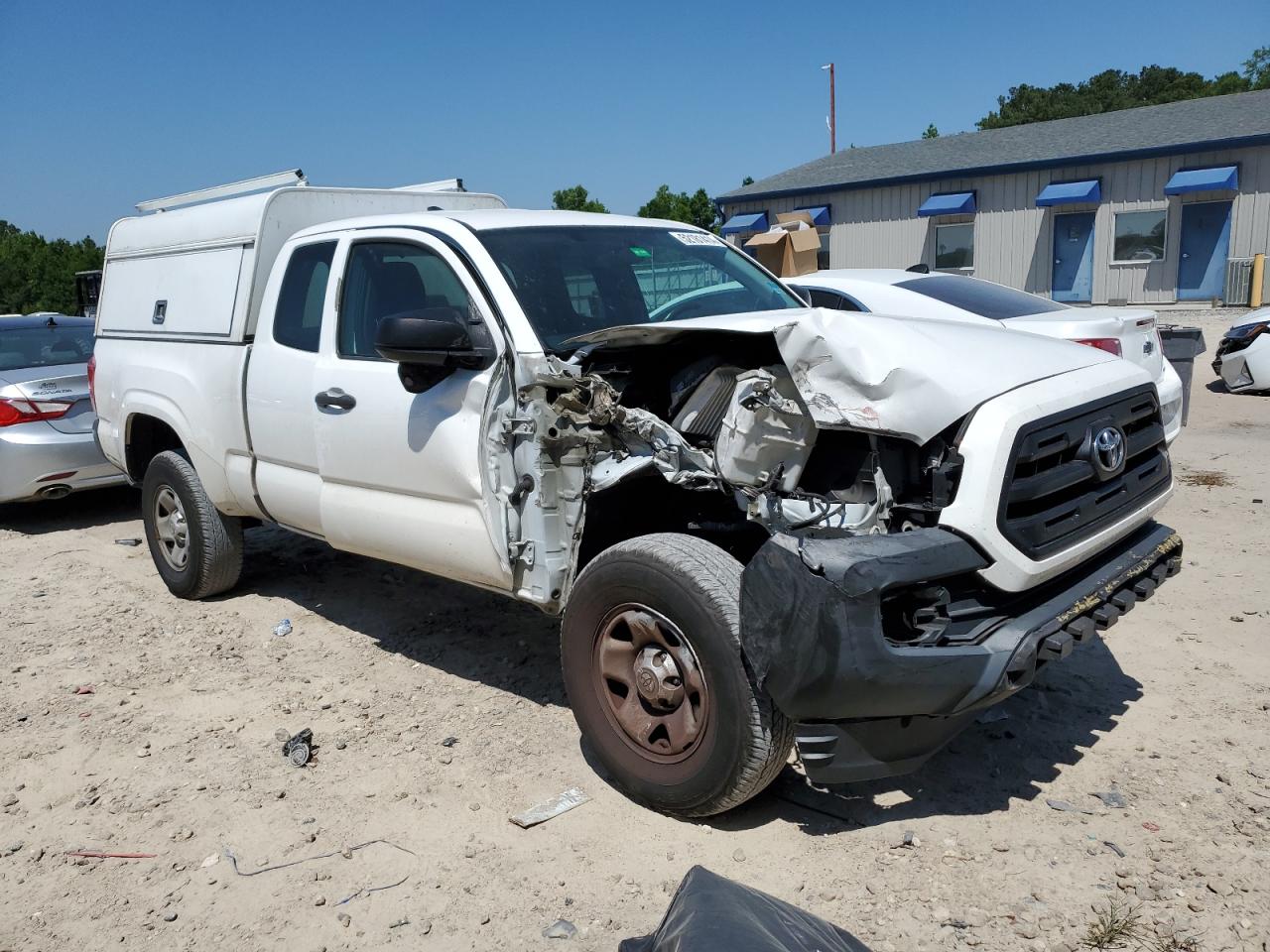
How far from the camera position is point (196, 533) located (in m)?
5.97

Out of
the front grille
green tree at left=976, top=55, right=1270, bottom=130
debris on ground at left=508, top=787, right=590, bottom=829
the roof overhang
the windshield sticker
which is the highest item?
green tree at left=976, top=55, right=1270, bottom=130

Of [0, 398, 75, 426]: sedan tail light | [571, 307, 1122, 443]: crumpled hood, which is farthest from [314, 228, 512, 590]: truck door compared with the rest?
[0, 398, 75, 426]: sedan tail light

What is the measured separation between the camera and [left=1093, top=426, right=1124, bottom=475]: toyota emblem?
3.33 metres

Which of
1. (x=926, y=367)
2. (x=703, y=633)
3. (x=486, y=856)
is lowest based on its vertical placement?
(x=486, y=856)

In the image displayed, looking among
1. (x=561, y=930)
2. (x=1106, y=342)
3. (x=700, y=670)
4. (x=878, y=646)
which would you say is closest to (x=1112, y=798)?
(x=878, y=646)

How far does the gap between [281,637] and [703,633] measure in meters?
3.22

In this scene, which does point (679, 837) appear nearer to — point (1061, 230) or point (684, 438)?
point (684, 438)

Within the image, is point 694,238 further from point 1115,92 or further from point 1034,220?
point 1115,92

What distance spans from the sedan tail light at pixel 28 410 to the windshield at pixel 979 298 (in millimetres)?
6683

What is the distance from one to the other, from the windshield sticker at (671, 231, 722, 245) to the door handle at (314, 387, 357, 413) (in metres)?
1.73

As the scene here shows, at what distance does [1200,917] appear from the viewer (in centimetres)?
287

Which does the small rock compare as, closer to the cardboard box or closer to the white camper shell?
the white camper shell

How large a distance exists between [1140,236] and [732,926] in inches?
917

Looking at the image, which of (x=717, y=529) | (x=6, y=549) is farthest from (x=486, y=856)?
(x=6, y=549)
